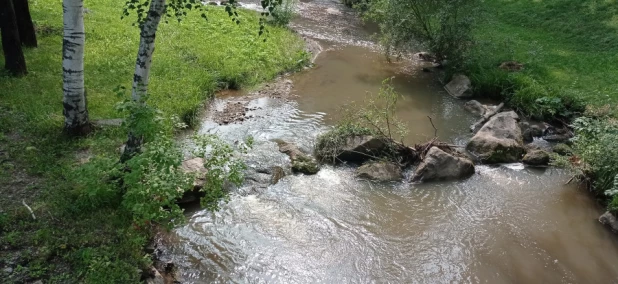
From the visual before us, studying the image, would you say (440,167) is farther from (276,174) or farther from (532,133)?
(532,133)

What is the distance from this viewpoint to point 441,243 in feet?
30.1

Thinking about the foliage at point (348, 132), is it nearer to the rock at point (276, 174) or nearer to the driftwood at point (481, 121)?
the rock at point (276, 174)

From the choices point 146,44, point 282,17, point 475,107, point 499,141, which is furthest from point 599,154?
point 282,17

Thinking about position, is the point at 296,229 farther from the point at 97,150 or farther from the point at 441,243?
the point at 97,150

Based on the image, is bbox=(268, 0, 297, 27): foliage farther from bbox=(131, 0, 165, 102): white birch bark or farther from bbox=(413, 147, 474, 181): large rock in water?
bbox=(131, 0, 165, 102): white birch bark

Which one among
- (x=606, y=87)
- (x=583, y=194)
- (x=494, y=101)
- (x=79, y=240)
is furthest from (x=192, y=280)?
(x=606, y=87)

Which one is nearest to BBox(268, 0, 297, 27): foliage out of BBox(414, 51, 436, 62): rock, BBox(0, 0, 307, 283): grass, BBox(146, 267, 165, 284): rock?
BBox(0, 0, 307, 283): grass

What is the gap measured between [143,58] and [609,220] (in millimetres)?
9800

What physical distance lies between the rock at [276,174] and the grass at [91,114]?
3231mm

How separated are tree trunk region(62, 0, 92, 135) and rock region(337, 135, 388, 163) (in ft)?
19.1

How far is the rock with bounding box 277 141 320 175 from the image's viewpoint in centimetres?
1113

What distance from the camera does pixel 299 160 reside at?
11.5 meters

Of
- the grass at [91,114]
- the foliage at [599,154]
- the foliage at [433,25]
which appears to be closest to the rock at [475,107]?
the foliage at [433,25]

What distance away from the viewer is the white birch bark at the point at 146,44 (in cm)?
713
